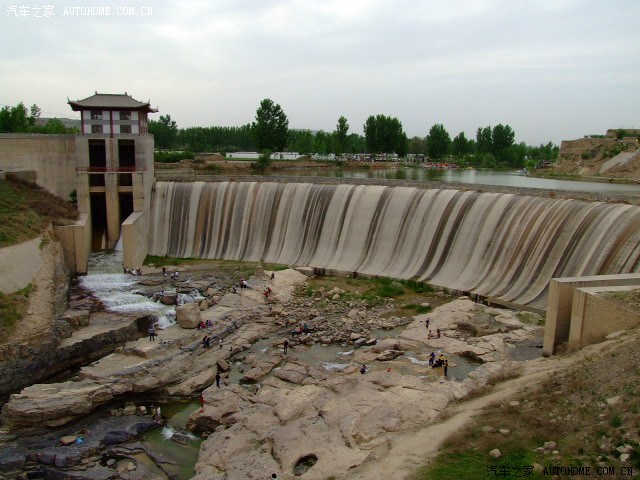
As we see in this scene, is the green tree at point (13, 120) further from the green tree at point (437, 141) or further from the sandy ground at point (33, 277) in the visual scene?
the green tree at point (437, 141)

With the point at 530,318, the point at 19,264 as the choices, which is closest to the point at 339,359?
the point at 530,318

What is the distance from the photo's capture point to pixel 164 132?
9288cm

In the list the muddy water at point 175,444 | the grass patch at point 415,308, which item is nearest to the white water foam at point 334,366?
the muddy water at point 175,444

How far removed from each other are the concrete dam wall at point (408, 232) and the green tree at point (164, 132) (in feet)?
191

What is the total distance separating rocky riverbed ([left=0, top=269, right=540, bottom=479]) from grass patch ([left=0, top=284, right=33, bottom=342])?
112 inches

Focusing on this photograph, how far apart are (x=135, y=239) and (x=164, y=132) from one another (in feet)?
219

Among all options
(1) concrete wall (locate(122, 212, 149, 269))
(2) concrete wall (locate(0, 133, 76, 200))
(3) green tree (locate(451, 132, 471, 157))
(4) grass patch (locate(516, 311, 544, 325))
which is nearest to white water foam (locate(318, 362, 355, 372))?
(4) grass patch (locate(516, 311, 544, 325))

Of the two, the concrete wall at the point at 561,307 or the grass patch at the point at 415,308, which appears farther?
the grass patch at the point at 415,308

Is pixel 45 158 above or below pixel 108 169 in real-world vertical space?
above

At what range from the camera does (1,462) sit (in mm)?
14328

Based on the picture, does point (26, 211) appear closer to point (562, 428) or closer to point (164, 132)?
point (562, 428)

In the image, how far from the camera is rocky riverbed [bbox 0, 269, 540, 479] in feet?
46.3

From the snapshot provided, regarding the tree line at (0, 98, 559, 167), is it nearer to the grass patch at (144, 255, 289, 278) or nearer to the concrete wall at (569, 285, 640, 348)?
the grass patch at (144, 255, 289, 278)

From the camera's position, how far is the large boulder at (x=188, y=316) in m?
21.7
